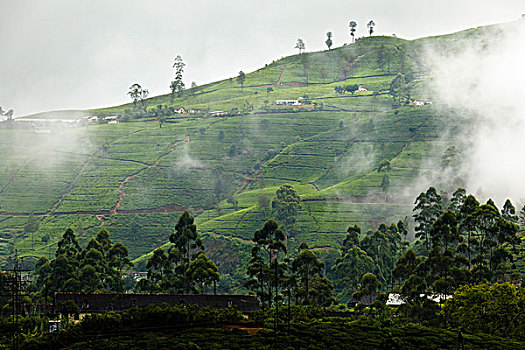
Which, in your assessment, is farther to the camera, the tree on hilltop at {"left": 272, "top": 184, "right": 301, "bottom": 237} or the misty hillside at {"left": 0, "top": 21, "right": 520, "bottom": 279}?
the misty hillside at {"left": 0, "top": 21, "right": 520, "bottom": 279}

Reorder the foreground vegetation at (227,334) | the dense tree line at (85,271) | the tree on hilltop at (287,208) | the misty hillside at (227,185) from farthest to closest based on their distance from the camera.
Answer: the misty hillside at (227,185) < the tree on hilltop at (287,208) < the dense tree line at (85,271) < the foreground vegetation at (227,334)

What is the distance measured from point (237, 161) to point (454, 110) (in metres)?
65.6

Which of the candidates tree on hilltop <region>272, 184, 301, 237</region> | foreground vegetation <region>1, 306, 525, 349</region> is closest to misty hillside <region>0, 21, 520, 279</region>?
tree on hilltop <region>272, 184, 301, 237</region>

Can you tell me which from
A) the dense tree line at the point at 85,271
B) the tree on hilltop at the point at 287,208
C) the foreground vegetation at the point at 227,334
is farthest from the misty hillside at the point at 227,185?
the foreground vegetation at the point at 227,334

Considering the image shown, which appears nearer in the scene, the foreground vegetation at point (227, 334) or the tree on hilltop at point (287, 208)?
the foreground vegetation at point (227, 334)

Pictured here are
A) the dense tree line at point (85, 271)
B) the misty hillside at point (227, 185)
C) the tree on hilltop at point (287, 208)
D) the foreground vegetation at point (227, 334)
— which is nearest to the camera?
the foreground vegetation at point (227, 334)

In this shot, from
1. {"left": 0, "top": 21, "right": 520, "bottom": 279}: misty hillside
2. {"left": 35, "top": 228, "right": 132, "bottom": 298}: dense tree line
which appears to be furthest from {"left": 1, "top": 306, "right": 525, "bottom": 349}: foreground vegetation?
{"left": 0, "top": 21, "right": 520, "bottom": 279}: misty hillside

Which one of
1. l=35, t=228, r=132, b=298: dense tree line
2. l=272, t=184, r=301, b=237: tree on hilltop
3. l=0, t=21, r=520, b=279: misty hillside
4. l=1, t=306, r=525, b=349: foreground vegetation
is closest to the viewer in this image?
l=1, t=306, r=525, b=349: foreground vegetation

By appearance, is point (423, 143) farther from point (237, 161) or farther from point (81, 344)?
point (81, 344)

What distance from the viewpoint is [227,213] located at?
155 meters

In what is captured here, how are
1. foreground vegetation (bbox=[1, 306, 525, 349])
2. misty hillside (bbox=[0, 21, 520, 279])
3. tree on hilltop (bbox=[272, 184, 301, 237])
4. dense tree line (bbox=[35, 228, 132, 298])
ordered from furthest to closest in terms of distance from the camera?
misty hillside (bbox=[0, 21, 520, 279])
tree on hilltop (bbox=[272, 184, 301, 237])
dense tree line (bbox=[35, 228, 132, 298])
foreground vegetation (bbox=[1, 306, 525, 349])

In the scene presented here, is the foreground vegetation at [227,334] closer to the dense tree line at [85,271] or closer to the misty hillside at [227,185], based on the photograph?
the dense tree line at [85,271]

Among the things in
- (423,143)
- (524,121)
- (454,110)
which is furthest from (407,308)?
(454,110)

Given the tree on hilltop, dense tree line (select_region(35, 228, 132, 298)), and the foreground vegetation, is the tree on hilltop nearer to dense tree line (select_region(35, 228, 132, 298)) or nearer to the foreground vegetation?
dense tree line (select_region(35, 228, 132, 298))
